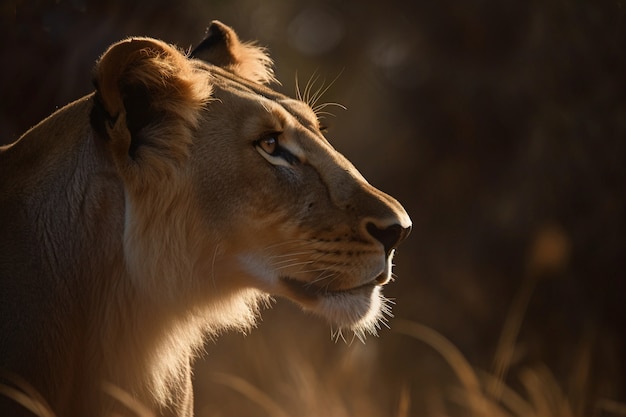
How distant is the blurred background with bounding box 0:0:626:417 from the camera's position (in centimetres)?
557

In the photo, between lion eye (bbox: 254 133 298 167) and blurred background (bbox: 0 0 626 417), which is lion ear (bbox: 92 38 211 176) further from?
blurred background (bbox: 0 0 626 417)

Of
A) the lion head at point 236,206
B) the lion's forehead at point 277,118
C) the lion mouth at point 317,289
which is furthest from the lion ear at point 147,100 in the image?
the lion mouth at point 317,289

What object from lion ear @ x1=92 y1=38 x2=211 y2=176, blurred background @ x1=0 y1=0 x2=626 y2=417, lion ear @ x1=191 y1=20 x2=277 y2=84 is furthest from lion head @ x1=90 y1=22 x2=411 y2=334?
blurred background @ x1=0 y1=0 x2=626 y2=417

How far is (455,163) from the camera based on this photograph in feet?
22.4

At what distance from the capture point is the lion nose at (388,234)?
9.12ft

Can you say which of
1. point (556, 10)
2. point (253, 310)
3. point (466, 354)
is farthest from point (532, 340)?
point (253, 310)

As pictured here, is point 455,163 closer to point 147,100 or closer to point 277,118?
point 277,118

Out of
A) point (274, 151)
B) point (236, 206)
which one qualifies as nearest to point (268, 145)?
point (274, 151)

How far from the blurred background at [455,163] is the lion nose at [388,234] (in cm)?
215

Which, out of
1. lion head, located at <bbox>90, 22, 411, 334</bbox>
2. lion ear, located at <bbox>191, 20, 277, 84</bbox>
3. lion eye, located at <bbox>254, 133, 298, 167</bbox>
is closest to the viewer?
lion head, located at <bbox>90, 22, 411, 334</bbox>

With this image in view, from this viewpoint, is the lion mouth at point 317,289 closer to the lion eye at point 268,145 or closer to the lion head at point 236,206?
the lion head at point 236,206

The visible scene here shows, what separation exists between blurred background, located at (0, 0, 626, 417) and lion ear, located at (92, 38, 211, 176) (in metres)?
1.82

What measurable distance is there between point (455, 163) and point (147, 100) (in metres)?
4.32

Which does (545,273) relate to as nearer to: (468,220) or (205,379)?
A: (468,220)
